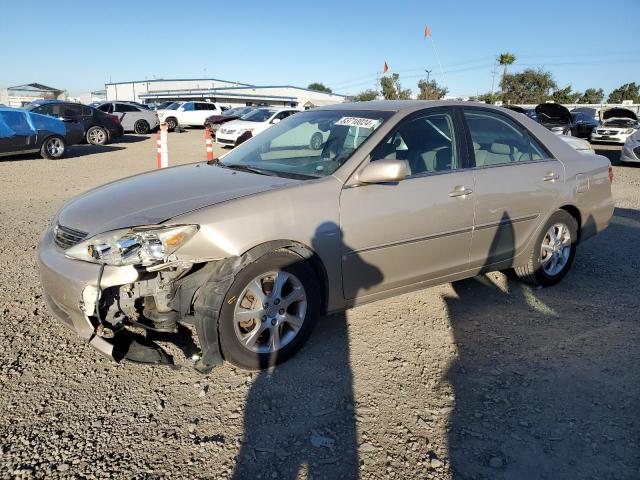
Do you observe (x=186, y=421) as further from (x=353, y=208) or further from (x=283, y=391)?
(x=353, y=208)

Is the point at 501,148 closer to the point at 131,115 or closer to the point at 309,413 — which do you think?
the point at 309,413

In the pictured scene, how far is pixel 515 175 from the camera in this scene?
418cm

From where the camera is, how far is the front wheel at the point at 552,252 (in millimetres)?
4508

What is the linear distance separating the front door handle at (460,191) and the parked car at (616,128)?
1961 cm

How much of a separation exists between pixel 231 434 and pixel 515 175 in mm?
3002

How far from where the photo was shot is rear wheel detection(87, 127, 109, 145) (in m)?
18.5

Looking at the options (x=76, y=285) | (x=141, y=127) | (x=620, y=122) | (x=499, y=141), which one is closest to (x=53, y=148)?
(x=141, y=127)

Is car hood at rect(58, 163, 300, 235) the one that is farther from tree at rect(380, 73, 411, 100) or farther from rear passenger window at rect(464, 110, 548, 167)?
tree at rect(380, 73, 411, 100)

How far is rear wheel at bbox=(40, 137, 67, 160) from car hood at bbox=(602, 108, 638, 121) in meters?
22.2

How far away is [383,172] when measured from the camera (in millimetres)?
3266

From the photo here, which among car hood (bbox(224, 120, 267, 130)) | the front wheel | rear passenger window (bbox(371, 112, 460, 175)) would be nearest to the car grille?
rear passenger window (bbox(371, 112, 460, 175))

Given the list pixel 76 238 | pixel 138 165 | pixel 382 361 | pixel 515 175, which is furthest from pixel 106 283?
pixel 138 165

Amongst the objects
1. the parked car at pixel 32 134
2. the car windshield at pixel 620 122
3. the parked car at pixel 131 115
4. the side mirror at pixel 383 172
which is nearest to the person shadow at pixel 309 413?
the side mirror at pixel 383 172

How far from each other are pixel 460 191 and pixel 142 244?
2271mm
